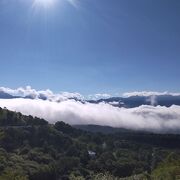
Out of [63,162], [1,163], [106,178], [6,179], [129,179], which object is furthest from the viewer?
[63,162]

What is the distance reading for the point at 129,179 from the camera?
68.8 meters

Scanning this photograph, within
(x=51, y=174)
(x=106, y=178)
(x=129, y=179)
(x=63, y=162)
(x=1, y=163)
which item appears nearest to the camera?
(x=106, y=178)

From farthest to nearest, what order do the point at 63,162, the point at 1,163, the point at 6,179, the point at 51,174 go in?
the point at 63,162 < the point at 51,174 < the point at 1,163 < the point at 6,179

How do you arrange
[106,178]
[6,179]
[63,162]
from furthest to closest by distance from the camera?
[63,162] < [6,179] < [106,178]

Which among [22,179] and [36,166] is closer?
[22,179]

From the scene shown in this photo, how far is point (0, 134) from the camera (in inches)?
3504

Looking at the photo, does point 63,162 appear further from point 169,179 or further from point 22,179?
point 169,179

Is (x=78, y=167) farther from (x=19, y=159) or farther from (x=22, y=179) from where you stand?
(x=22, y=179)

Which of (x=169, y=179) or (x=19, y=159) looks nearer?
(x=169, y=179)

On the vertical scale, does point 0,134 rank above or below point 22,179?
above

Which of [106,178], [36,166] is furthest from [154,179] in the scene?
[36,166]

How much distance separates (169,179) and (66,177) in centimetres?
11295

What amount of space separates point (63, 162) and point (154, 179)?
127m

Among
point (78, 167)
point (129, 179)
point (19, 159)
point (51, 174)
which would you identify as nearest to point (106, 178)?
point (129, 179)
